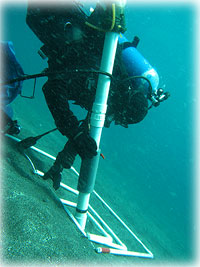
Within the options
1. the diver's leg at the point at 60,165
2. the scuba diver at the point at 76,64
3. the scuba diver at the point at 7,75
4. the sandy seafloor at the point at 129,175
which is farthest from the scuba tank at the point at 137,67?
the sandy seafloor at the point at 129,175

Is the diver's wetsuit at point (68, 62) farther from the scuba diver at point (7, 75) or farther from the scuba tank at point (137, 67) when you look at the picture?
the scuba diver at point (7, 75)

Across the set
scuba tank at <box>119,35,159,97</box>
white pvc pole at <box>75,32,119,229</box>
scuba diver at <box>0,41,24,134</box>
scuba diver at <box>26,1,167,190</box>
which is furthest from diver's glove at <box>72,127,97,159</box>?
scuba diver at <box>0,41,24,134</box>

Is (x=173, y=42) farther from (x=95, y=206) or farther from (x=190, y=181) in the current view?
(x=95, y=206)

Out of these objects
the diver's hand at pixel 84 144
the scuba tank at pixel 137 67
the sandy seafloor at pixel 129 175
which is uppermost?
the scuba tank at pixel 137 67

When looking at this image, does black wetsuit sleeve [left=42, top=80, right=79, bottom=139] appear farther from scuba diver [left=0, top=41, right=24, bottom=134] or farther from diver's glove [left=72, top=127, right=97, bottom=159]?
scuba diver [left=0, top=41, right=24, bottom=134]

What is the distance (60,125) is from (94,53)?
1.03 metres

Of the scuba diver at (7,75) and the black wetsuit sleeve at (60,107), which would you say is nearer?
the black wetsuit sleeve at (60,107)

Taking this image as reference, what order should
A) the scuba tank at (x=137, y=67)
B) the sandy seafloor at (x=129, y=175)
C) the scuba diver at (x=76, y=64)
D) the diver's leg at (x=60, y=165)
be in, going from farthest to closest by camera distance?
the diver's leg at (x=60, y=165), the scuba tank at (x=137, y=67), the scuba diver at (x=76, y=64), the sandy seafloor at (x=129, y=175)

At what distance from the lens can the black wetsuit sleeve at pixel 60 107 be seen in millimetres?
1983

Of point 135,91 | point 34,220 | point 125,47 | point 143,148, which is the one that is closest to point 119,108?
point 135,91

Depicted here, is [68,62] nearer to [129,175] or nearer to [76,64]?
[76,64]

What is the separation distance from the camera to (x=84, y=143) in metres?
2.07

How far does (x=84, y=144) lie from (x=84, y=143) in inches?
0.5

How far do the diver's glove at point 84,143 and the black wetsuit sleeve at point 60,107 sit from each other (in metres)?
0.06
